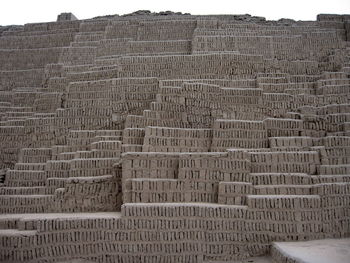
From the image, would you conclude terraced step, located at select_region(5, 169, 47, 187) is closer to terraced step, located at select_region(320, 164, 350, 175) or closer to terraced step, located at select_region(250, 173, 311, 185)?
terraced step, located at select_region(250, 173, 311, 185)

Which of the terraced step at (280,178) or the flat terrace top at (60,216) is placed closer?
the flat terrace top at (60,216)

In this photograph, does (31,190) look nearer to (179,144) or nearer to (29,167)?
(29,167)

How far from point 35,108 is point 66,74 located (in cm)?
145

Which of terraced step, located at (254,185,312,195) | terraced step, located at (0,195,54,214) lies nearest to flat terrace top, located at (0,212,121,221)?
terraced step, located at (0,195,54,214)

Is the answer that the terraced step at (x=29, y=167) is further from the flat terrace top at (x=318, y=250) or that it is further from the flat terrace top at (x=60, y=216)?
the flat terrace top at (x=318, y=250)

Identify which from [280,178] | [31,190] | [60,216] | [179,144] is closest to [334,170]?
[280,178]

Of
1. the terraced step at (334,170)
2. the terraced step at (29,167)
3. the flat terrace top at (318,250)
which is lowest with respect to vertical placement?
the flat terrace top at (318,250)

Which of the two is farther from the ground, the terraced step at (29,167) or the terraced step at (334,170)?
the terraced step at (29,167)

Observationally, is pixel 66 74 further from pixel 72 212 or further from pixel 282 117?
pixel 282 117

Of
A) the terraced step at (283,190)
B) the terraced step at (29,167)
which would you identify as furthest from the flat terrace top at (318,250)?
the terraced step at (29,167)

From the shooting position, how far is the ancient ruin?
7.83 meters

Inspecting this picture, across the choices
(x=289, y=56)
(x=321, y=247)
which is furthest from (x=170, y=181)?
(x=289, y=56)

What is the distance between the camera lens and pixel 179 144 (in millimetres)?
9328

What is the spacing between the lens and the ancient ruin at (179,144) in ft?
25.7
